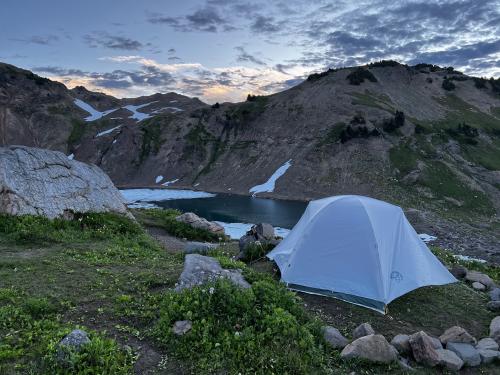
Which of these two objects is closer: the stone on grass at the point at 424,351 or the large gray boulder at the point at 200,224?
the stone on grass at the point at 424,351

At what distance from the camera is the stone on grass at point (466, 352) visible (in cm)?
973

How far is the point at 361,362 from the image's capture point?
903 cm

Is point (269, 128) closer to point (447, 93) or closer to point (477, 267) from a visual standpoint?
point (447, 93)

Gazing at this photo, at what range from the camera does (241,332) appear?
877cm

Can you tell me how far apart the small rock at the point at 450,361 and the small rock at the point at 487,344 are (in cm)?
113

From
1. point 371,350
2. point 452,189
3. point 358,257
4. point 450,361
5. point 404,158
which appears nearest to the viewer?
point 371,350

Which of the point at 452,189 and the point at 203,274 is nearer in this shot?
the point at 203,274

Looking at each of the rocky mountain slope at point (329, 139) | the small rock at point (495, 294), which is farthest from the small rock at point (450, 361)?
the rocky mountain slope at point (329, 139)

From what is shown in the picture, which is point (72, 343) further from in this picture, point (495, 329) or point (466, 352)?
point (495, 329)

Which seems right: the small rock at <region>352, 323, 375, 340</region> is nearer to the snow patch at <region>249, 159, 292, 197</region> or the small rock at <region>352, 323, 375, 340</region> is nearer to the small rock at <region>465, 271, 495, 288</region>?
the small rock at <region>465, 271, 495, 288</region>

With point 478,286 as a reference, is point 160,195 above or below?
below

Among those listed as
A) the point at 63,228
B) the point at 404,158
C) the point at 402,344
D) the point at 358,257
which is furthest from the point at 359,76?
the point at 402,344

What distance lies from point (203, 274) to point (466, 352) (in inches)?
269

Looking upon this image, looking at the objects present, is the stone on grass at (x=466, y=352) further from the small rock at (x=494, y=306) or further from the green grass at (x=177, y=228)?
the green grass at (x=177, y=228)
